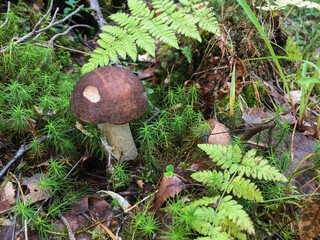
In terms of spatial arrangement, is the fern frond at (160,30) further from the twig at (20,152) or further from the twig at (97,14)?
the twig at (97,14)

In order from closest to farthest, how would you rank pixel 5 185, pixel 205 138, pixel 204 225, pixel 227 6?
pixel 204 225, pixel 5 185, pixel 205 138, pixel 227 6

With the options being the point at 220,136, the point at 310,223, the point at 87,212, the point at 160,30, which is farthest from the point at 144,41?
the point at 310,223

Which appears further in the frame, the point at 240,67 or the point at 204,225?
the point at 240,67

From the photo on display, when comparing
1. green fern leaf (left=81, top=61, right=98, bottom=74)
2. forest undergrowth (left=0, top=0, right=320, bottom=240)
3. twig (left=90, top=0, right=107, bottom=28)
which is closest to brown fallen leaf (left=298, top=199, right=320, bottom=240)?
forest undergrowth (left=0, top=0, right=320, bottom=240)

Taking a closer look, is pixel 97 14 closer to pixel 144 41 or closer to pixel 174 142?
pixel 144 41

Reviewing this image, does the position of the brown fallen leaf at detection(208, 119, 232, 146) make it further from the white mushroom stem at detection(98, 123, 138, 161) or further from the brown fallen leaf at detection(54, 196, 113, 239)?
the brown fallen leaf at detection(54, 196, 113, 239)

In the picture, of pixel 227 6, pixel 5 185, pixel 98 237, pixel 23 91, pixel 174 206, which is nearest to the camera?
pixel 174 206

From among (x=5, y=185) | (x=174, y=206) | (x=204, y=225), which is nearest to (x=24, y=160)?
(x=5, y=185)

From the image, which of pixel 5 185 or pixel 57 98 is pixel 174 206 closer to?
pixel 5 185
